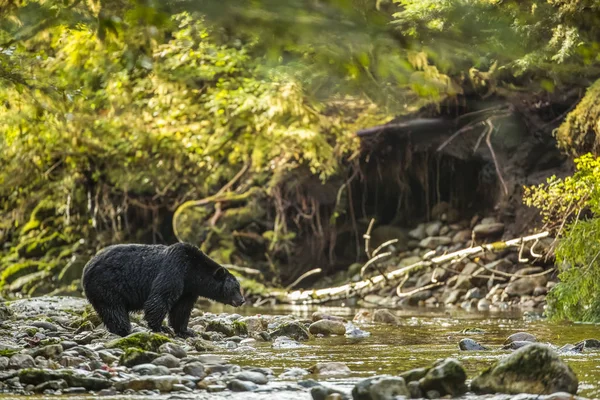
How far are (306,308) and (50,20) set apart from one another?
11822mm

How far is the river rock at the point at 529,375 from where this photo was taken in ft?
15.9

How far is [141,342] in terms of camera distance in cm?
680

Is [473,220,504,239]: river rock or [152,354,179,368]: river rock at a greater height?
[152,354,179,368]: river rock

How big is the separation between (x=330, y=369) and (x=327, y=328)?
359cm

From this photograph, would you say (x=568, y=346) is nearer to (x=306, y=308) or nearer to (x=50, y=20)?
(x=50, y=20)

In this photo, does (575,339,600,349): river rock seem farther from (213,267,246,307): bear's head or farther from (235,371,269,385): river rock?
(213,267,246,307): bear's head

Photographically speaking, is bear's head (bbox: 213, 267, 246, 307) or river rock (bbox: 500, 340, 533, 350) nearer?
river rock (bbox: 500, 340, 533, 350)

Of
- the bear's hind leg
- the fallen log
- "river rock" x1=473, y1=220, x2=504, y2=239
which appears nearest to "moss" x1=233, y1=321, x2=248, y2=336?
the bear's hind leg

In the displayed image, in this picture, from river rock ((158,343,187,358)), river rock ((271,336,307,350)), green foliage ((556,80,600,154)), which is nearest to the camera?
river rock ((158,343,187,358))

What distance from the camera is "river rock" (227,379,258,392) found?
16.9 feet

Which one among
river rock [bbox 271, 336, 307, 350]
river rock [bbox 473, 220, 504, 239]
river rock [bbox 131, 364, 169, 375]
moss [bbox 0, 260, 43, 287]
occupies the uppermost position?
river rock [bbox 131, 364, 169, 375]

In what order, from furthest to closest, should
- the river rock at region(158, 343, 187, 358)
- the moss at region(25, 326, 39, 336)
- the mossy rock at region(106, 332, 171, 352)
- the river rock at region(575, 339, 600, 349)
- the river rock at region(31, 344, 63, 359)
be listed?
the moss at region(25, 326, 39, 336) < the river rock at region(575, 339, 600, 349) < the mossy rock at region(106, 332, 171, 352) < the river rock at region(158, 343, 187, 358) < the river rock at region(31, 344, 63, 359)

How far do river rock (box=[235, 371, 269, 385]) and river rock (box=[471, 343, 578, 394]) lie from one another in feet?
4.06

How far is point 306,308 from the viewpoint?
1502 centimetres
